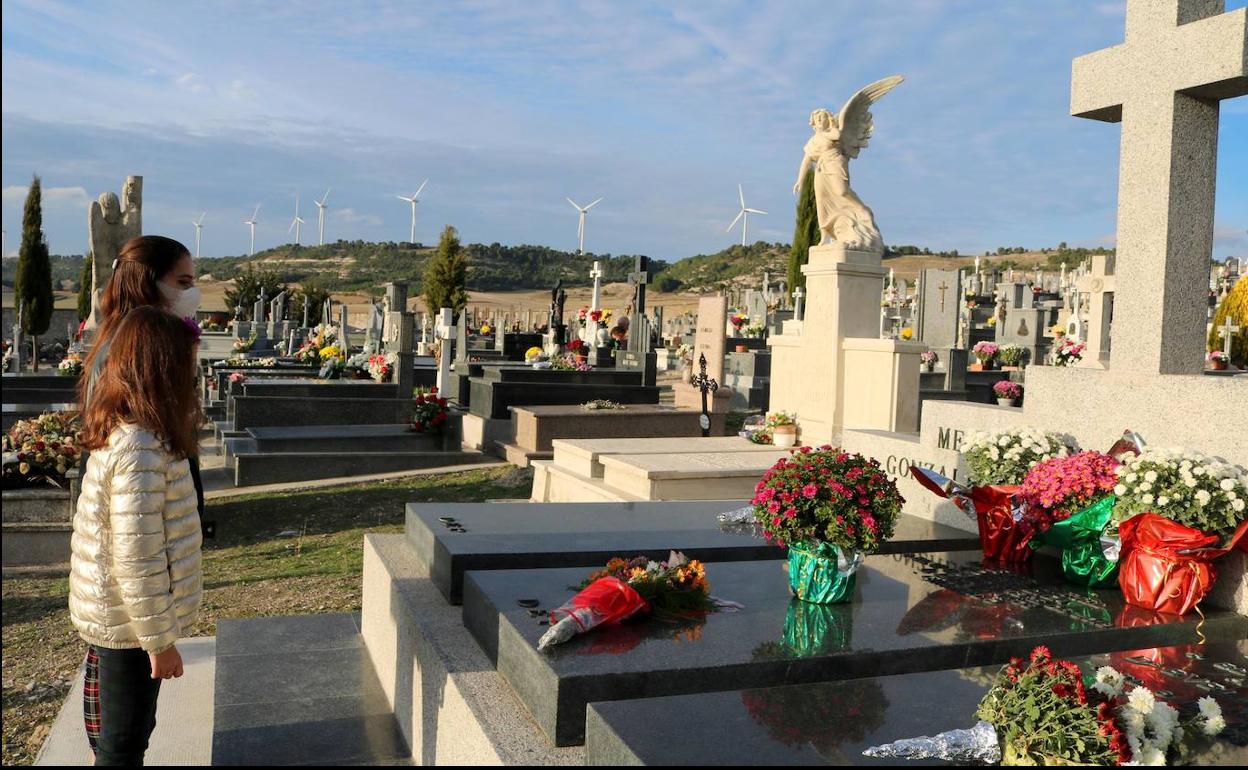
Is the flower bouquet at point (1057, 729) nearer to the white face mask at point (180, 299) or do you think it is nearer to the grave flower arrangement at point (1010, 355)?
the white face mask at point (180, 299)

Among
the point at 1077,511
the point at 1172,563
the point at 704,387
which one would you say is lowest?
the point at 1172,563

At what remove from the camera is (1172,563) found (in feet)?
13.1

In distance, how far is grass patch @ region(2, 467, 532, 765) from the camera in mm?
5094

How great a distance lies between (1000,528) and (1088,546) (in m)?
0.45

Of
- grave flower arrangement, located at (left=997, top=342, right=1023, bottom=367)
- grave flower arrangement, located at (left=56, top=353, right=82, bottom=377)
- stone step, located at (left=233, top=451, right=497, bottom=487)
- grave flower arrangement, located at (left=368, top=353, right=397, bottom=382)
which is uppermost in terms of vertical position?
grave flower arrangement, located at (left=997, top=342, right=1023, bottom=367)

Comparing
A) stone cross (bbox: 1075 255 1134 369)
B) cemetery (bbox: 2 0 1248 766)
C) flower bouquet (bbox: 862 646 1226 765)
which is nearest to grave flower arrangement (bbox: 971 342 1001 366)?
stone cross (bbox: 1075 255 1134 369)

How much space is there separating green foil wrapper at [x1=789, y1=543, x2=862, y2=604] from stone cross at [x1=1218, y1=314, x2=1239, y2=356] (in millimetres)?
21991

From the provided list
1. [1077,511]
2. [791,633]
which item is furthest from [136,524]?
[1077,511]

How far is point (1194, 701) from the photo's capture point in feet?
9.82

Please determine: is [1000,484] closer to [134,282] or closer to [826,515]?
[826,515]

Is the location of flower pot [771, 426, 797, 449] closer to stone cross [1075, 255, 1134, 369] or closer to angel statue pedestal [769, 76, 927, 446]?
angel statue pedestal [769, 76, 927, 446]

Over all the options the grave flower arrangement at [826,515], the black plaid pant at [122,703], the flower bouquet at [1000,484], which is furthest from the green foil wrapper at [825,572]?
the black plaid pant at [122,703]

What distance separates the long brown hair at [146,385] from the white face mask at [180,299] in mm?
252

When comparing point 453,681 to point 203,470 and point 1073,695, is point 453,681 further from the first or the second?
point 203,470
